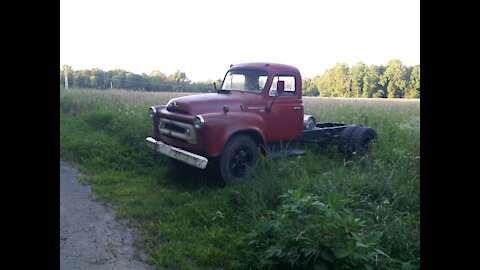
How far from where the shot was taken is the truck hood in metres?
6.10

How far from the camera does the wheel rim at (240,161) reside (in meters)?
6.05

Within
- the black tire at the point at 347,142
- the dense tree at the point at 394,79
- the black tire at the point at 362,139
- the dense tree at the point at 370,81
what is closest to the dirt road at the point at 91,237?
the black tire at the point at 347,142

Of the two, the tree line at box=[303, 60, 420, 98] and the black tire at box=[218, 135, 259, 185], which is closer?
the black tire at box=[218, 135, 259, 185]

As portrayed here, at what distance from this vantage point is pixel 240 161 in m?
6.12

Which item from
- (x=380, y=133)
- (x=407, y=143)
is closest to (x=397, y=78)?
(x=380, y=133)

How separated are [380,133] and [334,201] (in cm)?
621

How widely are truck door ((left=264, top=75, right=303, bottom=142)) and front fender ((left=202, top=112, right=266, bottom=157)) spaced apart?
71cm

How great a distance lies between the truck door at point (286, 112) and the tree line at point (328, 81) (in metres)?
2.41

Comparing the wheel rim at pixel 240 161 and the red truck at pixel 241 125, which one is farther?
the wheel rim at pixel 240 161

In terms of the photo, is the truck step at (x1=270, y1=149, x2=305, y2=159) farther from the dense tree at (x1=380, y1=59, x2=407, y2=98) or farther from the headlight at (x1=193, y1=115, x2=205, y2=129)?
the dense tree at (x1=380, y1=59, x2=407, y2=98)

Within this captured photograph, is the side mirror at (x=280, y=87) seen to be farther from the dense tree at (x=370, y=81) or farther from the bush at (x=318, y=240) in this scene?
the dense tree at (x=370, y=81)

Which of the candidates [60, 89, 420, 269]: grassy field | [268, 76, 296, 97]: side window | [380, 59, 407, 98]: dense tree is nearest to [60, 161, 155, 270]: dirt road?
[60, 89, 420, 269]: grassy field

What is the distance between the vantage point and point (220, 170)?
5.90 meters
